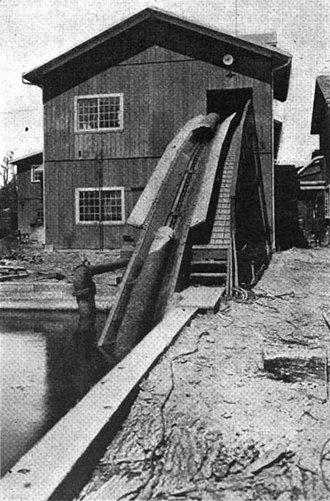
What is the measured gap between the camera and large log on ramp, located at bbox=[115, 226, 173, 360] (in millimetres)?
8719

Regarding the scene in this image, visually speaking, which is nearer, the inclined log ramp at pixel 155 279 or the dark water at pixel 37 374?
the inclined log ramp at pixel 155 279

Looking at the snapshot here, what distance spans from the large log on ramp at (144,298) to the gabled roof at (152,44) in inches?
312

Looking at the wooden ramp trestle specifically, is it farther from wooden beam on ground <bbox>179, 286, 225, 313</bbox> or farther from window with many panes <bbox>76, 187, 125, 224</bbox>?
window with many panes <bbox>76, 187, 125, 224</bbox>

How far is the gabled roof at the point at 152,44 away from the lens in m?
16.0

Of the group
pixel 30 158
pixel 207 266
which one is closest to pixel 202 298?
pixel 207 266

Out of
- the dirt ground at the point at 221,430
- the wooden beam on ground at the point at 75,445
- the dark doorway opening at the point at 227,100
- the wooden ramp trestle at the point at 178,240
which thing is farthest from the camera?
the dark doorway opening at the point at 227,100

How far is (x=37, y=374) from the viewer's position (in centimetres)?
738

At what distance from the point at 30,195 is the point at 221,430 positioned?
32191mm

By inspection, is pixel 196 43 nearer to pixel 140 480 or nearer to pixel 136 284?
pixel 136 284

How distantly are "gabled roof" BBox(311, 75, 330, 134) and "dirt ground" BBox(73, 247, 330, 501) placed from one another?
16.4 meters

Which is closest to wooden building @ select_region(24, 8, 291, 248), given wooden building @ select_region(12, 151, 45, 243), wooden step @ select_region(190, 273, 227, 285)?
wooden step @ select_region(190, 273, 227, 285)

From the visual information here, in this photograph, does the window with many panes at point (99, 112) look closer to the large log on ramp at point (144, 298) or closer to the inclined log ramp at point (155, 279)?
the inclined log ramp at point (155, 279)

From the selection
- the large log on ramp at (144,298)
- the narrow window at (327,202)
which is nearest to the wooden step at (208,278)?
the large log on ramp at (144,298)

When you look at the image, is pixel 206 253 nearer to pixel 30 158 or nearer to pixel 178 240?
pixel 178 240
